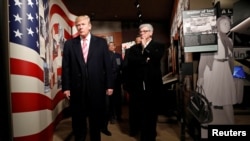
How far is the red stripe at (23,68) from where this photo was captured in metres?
2.60

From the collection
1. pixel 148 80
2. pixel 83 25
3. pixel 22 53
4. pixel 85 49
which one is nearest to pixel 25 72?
pixel 22 53

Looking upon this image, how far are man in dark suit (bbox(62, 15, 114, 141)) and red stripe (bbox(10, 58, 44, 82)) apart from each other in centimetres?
31

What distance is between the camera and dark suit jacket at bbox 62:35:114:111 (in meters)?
2.78

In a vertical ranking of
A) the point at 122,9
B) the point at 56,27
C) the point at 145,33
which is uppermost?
the point at 122,9

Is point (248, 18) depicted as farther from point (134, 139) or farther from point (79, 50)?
point (134, 139)

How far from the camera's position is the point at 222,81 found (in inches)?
125

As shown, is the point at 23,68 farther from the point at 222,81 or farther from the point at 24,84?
the point at 222,81

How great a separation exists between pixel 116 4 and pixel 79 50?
4.71m

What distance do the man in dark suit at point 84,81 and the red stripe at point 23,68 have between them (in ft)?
1.02

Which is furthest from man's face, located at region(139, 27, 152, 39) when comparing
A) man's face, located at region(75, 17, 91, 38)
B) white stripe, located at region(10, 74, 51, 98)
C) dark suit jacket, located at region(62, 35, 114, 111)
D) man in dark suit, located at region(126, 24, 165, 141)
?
white stripe, located at region(10, 74, 51, 98)

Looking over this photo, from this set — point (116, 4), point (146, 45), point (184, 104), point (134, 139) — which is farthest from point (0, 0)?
point (116, 4)

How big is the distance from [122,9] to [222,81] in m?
5.21

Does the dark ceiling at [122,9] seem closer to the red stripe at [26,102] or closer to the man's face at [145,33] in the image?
the man's face at [145,33]

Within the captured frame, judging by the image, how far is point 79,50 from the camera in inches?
111
